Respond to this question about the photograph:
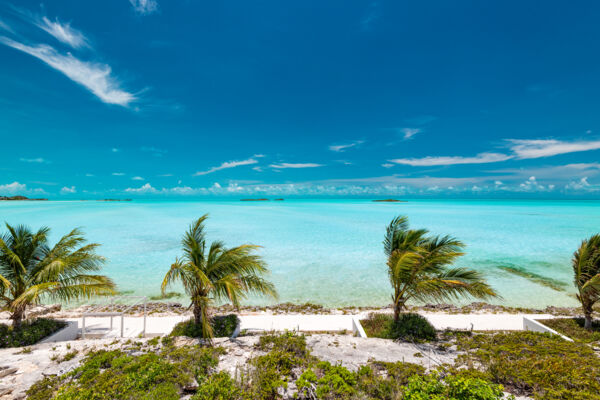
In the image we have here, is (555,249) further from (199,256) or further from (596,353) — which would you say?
(199,256)

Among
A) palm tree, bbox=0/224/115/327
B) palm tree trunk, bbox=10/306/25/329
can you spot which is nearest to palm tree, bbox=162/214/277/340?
palm tree, bbox=0/224/115/327

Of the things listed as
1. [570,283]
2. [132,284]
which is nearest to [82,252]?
[132,284]

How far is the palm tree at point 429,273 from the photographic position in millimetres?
5668

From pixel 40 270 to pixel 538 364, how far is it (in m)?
11.3

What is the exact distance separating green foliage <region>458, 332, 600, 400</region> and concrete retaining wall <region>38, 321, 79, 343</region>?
9.74 m

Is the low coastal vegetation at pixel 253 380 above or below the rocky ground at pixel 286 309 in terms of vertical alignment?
above

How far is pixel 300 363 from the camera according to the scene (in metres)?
4.83

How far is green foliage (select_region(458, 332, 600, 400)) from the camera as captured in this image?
151 inches

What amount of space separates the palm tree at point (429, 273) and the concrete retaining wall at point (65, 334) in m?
8.93

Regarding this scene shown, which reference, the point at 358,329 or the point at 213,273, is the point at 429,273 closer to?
the point at 358,329

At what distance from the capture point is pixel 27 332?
6094 mm

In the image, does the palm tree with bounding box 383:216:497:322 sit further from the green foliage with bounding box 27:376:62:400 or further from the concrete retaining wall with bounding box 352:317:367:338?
the green foliage with bounding box 27:376:62:400

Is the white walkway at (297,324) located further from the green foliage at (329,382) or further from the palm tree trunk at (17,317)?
the green foliage at (329,382)

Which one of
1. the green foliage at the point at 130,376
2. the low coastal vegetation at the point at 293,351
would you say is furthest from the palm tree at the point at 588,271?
the green foliage at the point at 130,376
